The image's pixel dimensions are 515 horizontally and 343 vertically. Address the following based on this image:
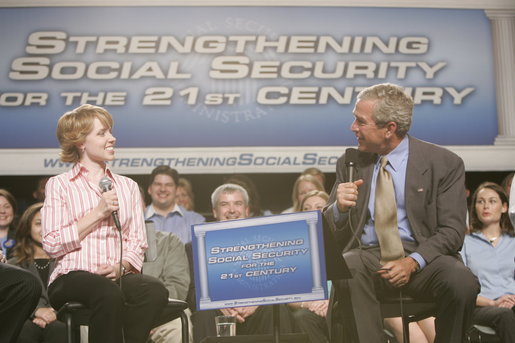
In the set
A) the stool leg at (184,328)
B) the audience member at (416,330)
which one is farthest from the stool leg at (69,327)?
the audience member at (416,330)

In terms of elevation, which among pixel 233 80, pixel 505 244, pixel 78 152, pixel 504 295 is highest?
pixel 233 80

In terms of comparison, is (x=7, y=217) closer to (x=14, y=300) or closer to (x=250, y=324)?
(x=250, y=324)

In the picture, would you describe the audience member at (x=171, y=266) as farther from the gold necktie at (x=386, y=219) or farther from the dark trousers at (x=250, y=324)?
the gold necktie at (x=386, y=219)

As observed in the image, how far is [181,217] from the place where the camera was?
5562 millimetres

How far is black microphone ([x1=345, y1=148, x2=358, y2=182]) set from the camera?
3205 mm

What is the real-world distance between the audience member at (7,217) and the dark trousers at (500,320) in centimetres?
339

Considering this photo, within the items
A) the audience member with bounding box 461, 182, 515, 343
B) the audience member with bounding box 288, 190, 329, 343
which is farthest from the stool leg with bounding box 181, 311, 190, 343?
the audience member with bounding box 461, 182, 515, 343

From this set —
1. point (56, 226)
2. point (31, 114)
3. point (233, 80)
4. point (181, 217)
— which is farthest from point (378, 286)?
point (31, 114)

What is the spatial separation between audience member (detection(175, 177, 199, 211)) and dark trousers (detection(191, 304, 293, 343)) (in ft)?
4.77

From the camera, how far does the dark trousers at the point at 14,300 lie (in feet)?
9.69

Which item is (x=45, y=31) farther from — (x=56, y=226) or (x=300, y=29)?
(x=56, y=226)

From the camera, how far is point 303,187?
5457 mm

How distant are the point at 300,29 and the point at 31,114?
93.6 inches

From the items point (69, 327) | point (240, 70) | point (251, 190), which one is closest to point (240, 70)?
point (240, 70)
